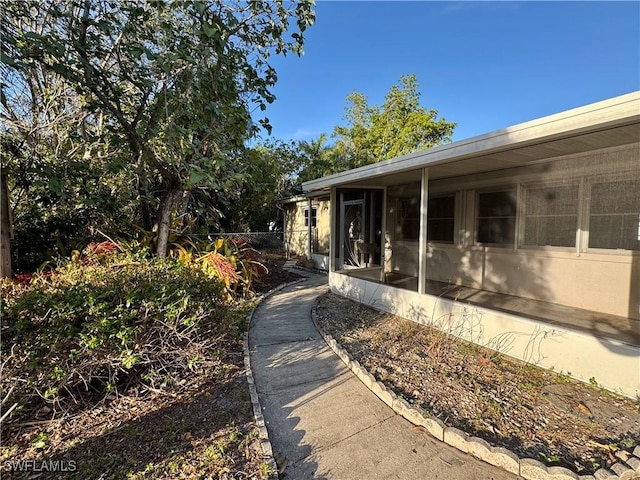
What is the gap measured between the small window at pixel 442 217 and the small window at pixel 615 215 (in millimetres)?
2468

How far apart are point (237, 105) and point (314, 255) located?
7.93 meters

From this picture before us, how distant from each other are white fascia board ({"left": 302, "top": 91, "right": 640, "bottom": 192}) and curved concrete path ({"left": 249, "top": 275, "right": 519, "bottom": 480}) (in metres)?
2.92

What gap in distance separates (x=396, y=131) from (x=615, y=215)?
16307 millimetres

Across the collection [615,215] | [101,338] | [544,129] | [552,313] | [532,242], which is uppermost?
[544,129]

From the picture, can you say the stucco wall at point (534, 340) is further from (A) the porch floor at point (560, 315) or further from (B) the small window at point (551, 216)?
(B) the small window at point (551, 216)

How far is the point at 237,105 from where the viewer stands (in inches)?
156

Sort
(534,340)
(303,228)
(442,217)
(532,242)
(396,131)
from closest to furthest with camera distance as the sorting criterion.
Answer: (534,340) < (532,242) < (442,217) < (303,228) < (396,131)

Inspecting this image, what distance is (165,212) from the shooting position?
512cm

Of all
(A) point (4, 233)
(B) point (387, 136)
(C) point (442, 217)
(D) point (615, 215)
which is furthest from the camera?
(B) point (387, 136)

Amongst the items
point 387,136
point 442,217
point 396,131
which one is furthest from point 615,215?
point 396,131

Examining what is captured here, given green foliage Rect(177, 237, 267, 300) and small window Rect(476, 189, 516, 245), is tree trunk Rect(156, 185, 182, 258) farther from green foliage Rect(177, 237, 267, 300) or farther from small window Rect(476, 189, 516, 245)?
small window Rect(476, 189, 516, 245)

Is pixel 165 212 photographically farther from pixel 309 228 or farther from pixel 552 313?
pixel 309 228

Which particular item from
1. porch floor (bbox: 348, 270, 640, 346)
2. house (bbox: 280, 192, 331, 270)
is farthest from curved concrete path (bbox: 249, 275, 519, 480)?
house (bbox: 280, 192, 331, 270)

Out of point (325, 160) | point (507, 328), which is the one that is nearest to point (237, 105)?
point (507, 328)
